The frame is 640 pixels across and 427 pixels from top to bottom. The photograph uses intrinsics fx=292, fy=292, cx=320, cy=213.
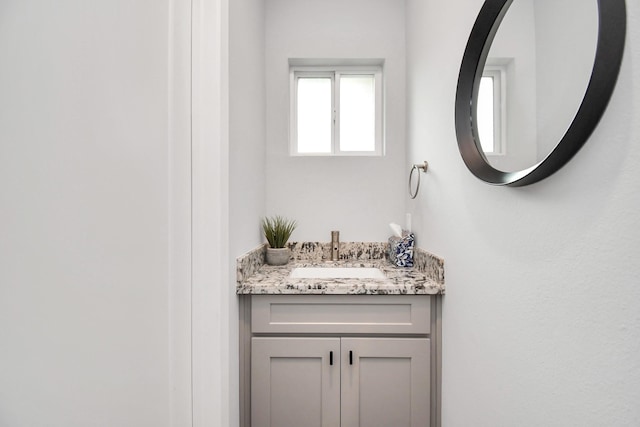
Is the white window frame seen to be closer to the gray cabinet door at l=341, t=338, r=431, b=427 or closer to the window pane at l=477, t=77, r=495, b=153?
the window pane at l=477, t=77, r=495, b=153

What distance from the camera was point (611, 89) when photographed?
1.63 ft

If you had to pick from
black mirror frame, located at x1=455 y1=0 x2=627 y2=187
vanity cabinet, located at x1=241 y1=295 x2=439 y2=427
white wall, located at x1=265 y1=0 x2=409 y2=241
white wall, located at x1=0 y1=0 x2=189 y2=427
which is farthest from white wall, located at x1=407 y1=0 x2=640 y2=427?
white wall, located at x1=0 y1=0 x2=189 y2=427

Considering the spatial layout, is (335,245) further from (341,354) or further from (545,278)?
(545,278)

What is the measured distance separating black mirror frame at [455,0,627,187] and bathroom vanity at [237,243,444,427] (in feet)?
1.75

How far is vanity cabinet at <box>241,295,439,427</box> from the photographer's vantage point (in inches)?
48.2

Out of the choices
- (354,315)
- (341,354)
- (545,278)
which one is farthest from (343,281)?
(545,278)

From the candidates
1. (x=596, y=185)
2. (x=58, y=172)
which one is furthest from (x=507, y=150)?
(x=58, y=172)

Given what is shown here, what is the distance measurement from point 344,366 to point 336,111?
1.47 meters

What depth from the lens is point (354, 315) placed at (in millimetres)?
1235

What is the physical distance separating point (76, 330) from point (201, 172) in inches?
21.1

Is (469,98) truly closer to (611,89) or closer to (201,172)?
(611,89)

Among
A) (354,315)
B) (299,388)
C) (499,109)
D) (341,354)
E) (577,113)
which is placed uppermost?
(499,109)

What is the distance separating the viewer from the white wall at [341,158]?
179 centimetres

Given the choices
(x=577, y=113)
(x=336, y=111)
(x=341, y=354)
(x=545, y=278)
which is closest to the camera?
(x=577, y=113)
